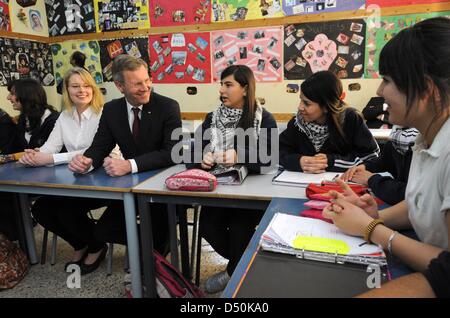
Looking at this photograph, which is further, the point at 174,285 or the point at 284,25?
the point at 284,25

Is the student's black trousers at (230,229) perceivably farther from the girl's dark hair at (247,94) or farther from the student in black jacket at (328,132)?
the girl's dark hair at (247,94)

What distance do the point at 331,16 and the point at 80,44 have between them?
9.47 ft

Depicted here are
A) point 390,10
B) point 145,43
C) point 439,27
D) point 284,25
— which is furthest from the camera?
point 145,43

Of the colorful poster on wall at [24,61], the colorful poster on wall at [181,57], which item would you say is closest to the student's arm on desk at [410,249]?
the colorful poster on wall at [181,57]

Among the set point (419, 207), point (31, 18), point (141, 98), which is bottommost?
point (419, 207)

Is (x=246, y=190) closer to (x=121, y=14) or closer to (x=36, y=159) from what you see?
(x=36, y=159)

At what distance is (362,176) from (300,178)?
A: 28 centimetres

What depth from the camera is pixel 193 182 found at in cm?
163

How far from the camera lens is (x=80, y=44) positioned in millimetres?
4258

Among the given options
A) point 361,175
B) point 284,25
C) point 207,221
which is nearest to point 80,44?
point 284,25

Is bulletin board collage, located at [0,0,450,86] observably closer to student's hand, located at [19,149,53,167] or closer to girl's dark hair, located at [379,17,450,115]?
student's hand, located at [19,149,53,167]

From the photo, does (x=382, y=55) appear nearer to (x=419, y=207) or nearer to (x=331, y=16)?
(x=419, y=207)

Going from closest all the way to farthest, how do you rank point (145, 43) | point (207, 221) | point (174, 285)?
point (174, 285), point (207, 221), point (145, 43)

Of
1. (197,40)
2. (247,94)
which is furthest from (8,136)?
(197,40)
